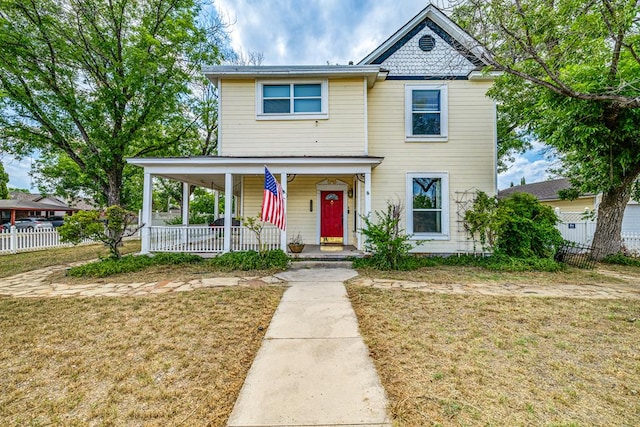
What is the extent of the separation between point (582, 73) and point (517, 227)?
419 cm

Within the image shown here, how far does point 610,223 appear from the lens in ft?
29.6

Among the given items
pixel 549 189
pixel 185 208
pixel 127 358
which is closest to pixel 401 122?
pixel 185 208

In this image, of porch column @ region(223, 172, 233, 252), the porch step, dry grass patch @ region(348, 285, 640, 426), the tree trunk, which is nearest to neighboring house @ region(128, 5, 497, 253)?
porch column @ region(223, 172, 233, 252)

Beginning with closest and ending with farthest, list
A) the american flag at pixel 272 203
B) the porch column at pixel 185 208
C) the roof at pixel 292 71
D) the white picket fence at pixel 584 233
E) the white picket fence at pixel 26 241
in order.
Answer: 1. the american flag at pixel 272 203
2. the roof at pixel 292 71
3. the white picket fence at pixel 584 233
4. the white picket fence at pixel 26 241
5. the porch column at pixel 185 208

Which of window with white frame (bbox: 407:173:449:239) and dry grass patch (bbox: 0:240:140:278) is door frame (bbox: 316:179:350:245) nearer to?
window with white frame (bbox: 407:173:449:239)

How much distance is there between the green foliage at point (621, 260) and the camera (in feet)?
27.4

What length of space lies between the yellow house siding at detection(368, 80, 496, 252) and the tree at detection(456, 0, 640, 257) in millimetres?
962

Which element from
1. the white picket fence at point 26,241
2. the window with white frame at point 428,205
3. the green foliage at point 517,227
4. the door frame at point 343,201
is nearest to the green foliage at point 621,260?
the green foliage at point 517,227

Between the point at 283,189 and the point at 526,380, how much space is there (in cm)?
690

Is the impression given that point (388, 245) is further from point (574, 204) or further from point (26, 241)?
point (574, 204)

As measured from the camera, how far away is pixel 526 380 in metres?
2.64

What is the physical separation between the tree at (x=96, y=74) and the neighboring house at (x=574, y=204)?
17.0 m

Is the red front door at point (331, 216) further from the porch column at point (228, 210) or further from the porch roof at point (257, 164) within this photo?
the porch column at point (228, 210)

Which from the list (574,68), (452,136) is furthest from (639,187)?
(452,136)
